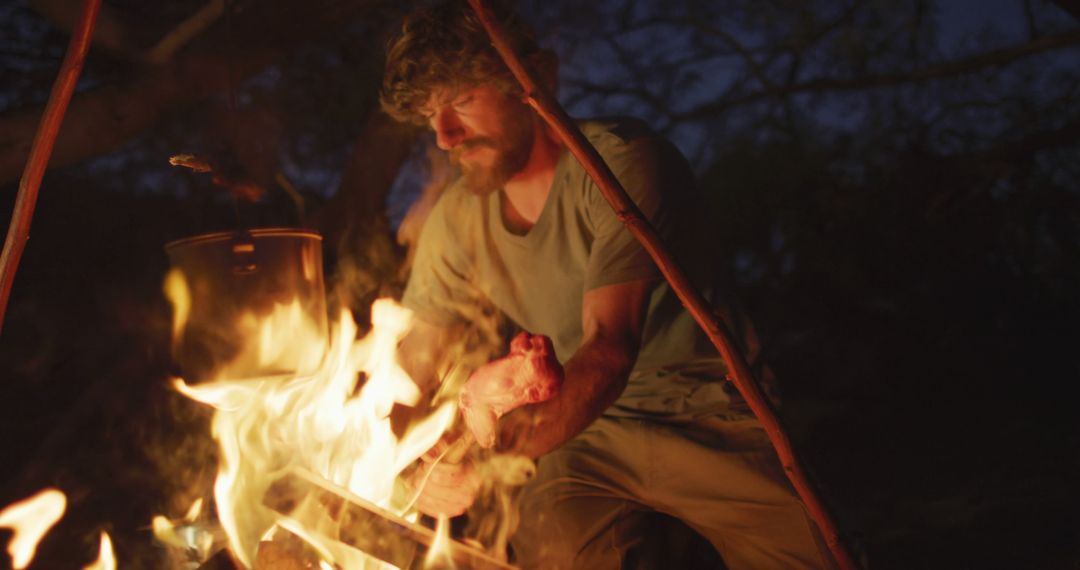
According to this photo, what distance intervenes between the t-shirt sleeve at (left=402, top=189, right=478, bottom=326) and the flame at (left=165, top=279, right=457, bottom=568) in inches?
14.0

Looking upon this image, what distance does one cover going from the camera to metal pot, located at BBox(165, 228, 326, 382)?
2.34 metres

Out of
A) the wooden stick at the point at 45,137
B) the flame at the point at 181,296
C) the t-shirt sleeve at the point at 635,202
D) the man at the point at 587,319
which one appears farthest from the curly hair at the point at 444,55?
the wooden stick at the point at 45,137

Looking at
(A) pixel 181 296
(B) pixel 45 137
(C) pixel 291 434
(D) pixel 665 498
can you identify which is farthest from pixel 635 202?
(B) pixel 45 137

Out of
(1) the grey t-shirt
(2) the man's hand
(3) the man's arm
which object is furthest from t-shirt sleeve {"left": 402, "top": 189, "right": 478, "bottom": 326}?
(2) the man's hand

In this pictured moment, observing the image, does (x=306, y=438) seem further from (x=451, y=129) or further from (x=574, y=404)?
(x=451, y=129)

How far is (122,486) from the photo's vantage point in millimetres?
3406

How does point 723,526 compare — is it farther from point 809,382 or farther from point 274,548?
point 809,382

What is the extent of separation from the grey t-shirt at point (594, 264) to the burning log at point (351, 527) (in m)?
0.82

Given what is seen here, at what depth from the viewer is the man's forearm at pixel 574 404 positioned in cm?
186

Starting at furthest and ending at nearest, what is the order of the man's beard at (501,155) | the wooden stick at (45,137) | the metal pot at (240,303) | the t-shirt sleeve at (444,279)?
the t-shirt sleeve at (444,279), the man's beard at (501,155), the metal pot at (240,303), the wooden stick at (45,137)

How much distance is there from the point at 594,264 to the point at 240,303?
3.39ft

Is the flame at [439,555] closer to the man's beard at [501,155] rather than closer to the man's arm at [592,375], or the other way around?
the man's arm at [592,375]

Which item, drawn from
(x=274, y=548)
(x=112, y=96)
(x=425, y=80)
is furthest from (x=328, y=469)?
(x=112, y=96)

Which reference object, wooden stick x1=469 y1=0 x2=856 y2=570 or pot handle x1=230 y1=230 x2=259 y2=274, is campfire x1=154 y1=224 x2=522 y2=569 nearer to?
pot handle x1=230 y1=230 x2=259 y2=274
